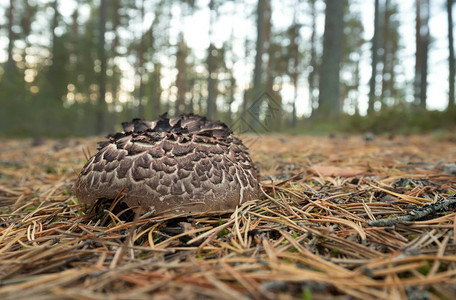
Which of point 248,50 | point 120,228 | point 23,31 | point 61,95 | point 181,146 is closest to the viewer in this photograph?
point 120,228

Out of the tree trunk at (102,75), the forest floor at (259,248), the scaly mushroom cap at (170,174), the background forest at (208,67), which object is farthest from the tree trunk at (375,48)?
the scaly mushroom cap at (170,174)

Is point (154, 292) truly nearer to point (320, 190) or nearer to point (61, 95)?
point (320, 190)

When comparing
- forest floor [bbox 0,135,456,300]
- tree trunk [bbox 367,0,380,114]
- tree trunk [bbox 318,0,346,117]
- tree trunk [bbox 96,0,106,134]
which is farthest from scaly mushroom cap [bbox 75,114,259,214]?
tree trunk [bbox 367,0,380,114]

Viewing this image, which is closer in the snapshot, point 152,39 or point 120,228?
point 120,228

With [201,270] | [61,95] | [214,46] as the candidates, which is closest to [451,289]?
[201,270]

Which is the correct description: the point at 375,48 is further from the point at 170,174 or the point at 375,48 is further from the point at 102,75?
the point at 170,174

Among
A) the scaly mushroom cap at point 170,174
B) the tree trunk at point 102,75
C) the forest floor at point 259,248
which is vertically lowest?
the forest floor at point 259,248

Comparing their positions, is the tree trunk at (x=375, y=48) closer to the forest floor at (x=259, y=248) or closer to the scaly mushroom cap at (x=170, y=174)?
the forest floor at (x=259, y=248)
